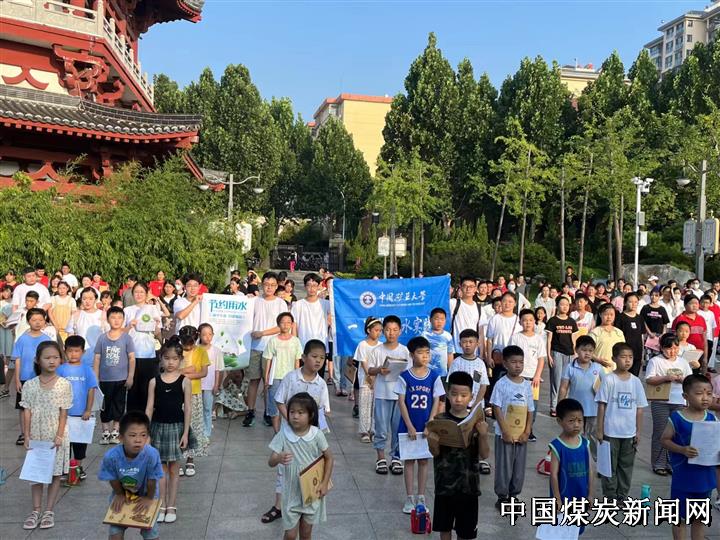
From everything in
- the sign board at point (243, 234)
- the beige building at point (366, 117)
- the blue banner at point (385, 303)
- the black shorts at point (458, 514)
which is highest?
the beige building at point (366, 117)

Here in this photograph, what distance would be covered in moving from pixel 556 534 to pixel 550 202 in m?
38.3

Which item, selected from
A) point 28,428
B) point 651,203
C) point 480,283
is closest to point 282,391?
point 28,428

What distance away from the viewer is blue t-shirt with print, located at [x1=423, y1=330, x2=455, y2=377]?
719 centimetres

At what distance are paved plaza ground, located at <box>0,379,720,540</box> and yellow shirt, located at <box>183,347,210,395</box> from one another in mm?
976

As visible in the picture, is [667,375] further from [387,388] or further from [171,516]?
[171,516]

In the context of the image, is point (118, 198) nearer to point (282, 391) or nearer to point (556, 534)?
point (282, 391)

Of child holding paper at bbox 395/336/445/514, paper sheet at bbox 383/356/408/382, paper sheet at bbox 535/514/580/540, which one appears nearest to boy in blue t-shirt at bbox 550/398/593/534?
paper sheet at bbox 535/514/580/540

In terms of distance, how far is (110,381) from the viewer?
7586 mm

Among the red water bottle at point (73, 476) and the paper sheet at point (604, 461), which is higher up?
the paper sheet at point (604, 461)

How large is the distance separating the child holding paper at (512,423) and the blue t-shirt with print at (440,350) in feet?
4.00

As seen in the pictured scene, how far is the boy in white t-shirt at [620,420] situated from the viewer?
20.2 ft

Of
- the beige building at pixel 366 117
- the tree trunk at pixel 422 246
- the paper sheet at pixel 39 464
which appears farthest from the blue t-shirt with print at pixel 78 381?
the beige building at pixel 366 117

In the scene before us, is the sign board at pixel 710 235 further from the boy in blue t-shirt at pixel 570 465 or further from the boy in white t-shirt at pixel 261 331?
the boy in blue t-shirt at pixel 570 465

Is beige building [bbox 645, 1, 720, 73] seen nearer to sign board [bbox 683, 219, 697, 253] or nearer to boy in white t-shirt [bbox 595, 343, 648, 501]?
sign board [bbox 683, 219, 697, 253]
